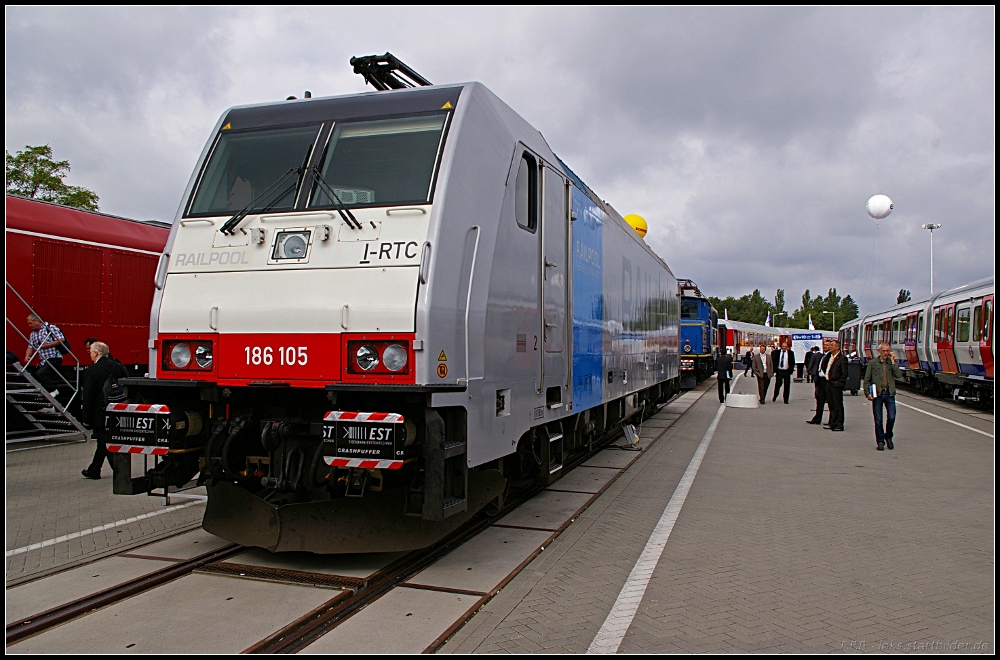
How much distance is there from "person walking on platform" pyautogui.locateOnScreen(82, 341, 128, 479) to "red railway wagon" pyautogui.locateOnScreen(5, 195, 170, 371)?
3959 millimetres

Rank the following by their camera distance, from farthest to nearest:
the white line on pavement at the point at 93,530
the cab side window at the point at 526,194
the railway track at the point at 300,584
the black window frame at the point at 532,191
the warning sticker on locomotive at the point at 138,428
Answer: the black window frame at the point at 532,191, the cab side window at the point at 526,194, the white line on pavement at the point at 93,530, the warning sticker on locomotive at the point at 138,428, the railway track at the point at 300,584

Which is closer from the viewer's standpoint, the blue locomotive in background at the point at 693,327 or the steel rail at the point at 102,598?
the steel rail at the point at 102,598

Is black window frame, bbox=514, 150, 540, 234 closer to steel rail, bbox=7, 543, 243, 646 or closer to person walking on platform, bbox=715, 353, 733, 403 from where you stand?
Answer: steel rail, bbox=7, 543, 243, 646

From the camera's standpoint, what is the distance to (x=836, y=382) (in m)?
13.8

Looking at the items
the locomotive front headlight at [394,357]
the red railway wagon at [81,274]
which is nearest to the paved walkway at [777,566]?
the locomotive front headlight at [394,357]

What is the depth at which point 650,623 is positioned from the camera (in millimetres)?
4348

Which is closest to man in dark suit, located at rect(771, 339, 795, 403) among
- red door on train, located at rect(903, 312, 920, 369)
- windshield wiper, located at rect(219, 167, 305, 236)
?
red door on train, located at rect(903, 312, 920, 369)

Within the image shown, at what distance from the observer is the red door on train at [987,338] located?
56.6 ft

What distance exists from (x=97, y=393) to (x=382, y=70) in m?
5.06

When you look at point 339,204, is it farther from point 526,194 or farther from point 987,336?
point 987,336

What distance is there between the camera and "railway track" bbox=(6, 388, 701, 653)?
4.09 meters

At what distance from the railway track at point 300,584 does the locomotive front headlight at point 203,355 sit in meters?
1.42

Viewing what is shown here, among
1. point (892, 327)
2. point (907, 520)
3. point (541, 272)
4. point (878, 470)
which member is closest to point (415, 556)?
point (541, 272)

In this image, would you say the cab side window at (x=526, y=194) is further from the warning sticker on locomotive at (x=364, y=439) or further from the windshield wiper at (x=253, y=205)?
the warning sticker on locomotive at (x=364, y=439)
